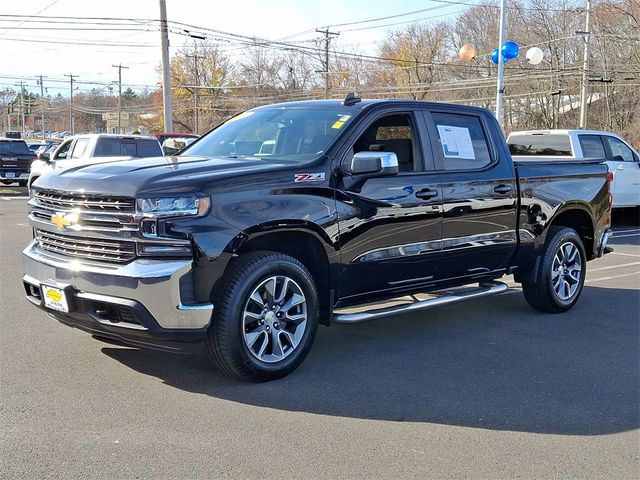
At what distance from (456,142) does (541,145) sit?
297 inches

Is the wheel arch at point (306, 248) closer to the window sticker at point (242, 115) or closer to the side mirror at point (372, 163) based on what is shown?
the side mirror at point (372, 163)

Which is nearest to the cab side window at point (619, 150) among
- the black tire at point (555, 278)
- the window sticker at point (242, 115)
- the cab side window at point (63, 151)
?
the black tire at point (555, 278)

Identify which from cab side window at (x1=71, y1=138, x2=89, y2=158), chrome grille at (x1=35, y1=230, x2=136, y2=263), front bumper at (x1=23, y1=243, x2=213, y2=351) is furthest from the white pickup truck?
cab side window at (x1=71, y1=138, x2=89, y2=158)

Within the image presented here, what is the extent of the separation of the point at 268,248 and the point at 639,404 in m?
2.77

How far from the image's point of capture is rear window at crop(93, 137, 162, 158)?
A: 1575 centimetres

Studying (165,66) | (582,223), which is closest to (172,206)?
(582,223)

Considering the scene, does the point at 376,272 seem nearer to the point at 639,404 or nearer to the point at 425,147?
the point at 425,147

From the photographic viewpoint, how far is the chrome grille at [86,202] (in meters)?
4.29

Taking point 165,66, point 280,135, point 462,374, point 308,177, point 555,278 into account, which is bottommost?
point 462,374

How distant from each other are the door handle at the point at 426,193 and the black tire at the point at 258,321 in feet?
4.23

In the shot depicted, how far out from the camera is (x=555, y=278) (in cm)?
695

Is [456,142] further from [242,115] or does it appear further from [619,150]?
[619,150]

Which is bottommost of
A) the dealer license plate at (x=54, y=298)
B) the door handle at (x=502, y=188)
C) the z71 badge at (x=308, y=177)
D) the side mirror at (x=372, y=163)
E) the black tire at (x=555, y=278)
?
the black tire at (x=555, y=278)

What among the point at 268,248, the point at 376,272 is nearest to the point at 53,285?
the point at 268,248
